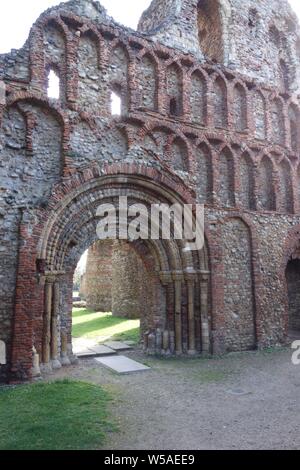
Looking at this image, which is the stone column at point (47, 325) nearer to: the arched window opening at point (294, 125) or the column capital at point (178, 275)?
the column capital at point (178, 275)

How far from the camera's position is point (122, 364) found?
348 inches

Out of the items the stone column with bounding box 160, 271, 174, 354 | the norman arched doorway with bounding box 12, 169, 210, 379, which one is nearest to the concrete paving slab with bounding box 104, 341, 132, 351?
the norman arched doorway with bounding box 12, 169, 210, 379

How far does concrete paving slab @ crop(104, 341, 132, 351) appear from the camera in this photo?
34.6ft

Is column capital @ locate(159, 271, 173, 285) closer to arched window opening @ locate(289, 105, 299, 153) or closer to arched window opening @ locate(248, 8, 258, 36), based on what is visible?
arched window opening @ locate(289, 105, 299, 153)

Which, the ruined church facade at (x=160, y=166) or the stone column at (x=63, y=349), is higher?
the ruined church facade at (x=160, y=166)

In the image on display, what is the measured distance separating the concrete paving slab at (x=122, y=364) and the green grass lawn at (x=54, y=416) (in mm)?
1440

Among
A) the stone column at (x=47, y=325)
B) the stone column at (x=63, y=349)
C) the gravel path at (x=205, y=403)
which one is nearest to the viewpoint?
the gravel path at (x=205, y=403)

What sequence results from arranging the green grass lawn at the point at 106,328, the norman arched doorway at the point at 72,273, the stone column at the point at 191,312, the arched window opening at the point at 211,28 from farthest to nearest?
the green grass lawn at the point at 106,328 → the arched window opening at the point at 211,28 → the stone column at the point at 191,312 → the norman arched doorway at the point at 72,273

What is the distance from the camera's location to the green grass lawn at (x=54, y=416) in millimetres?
4473

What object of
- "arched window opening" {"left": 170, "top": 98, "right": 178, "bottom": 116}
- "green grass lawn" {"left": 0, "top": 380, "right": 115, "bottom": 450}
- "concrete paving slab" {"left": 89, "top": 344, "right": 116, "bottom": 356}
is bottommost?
"concrete paving slab" {"left": 89, "top": 344, "right": 116, "bottom": 356}

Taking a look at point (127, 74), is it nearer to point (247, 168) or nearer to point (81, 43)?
point (81, 43)

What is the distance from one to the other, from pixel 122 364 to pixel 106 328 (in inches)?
213

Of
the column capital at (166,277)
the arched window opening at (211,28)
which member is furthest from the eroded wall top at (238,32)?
the column capital at (166,277)
